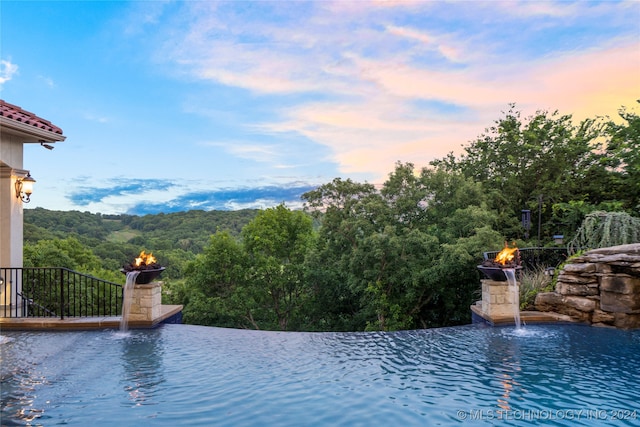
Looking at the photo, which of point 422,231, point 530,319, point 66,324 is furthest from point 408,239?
point 66,324

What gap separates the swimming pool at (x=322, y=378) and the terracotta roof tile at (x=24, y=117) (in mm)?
4215

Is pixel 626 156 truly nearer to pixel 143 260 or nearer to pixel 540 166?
pixel 540 166

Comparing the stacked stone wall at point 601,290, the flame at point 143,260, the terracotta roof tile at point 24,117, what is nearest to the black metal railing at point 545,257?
the stacked stone wall at point 601,290

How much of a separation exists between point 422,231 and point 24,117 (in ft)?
38.3

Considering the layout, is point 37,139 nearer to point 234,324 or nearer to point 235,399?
point 235,399

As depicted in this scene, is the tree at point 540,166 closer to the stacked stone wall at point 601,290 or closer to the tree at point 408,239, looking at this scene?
the tree at point 408,239

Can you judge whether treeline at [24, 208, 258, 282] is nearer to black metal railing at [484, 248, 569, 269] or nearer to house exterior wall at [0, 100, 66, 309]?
house exterior wall at [0, 100, 66, 309]

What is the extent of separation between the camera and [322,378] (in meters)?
4.88

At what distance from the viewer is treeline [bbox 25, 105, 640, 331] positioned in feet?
41.4

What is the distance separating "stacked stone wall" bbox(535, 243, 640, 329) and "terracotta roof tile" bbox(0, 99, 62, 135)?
11.3m

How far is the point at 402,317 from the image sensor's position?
1385 centimetres

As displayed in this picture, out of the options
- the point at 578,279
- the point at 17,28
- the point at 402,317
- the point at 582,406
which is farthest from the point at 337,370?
the point at 17,28

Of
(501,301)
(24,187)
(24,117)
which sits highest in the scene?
(24,117)

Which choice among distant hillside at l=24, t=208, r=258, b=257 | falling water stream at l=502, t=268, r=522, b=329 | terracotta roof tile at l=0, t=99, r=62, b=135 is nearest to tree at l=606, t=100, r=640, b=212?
falling water stream at l=502, t=268, r=522, b=329
